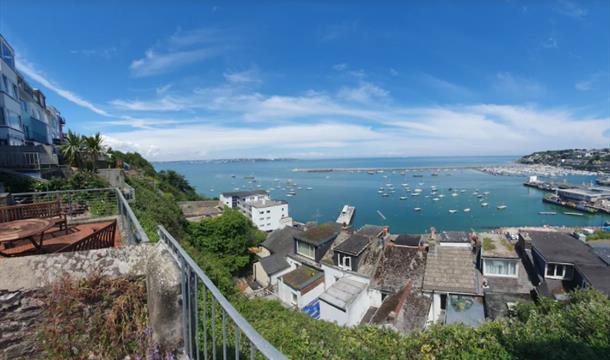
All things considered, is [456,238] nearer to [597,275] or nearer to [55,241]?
[597,275]

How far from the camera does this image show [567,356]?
521cm

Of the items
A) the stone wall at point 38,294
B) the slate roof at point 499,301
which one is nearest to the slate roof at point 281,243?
the slate roof at point 499,301

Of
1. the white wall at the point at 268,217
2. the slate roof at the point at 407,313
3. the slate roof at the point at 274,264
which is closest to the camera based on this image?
the slate roof at the point at 407,313

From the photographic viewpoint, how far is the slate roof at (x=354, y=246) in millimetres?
16256

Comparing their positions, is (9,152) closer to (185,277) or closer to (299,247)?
(299,247)

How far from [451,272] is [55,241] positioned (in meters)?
16.6

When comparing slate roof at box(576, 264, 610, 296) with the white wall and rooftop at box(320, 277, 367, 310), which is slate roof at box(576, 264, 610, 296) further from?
the white wall

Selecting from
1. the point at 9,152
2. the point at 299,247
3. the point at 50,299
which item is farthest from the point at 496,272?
the point at 9,152

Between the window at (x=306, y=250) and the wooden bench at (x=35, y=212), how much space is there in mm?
14996

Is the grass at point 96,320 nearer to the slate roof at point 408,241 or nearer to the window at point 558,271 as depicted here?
the slate roof at point 408,241

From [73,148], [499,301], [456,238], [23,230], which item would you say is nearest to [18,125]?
[73,148]

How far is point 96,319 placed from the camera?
286cm

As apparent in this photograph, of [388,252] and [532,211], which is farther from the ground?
[388,252]

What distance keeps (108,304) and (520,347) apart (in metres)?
7.96
